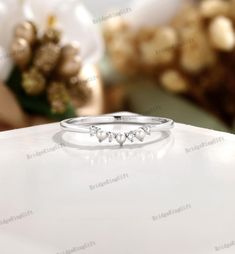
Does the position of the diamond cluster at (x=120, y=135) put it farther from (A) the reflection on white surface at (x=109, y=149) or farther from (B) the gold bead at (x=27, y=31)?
(B) the gold bead at (x=27, y=31)

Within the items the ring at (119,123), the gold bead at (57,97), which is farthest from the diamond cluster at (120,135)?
the gold bead at (57,97)

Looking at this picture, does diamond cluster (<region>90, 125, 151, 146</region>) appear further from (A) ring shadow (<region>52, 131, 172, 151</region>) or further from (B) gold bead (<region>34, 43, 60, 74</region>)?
(B) gold bead (<region>34, 43, 60, 74</region>)

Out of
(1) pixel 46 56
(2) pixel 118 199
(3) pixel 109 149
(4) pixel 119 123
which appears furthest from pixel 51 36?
(2) pixel 118 199

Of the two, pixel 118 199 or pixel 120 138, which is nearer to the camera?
pixel 118 199

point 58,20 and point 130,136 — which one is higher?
point 58,20

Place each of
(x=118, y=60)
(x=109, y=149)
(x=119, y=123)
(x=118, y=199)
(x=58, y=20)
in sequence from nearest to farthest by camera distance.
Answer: (x=118, y=199) < (x=109, y=149) < (x=119, y=123) < (x=58, y=20) < (x=118, y=60)

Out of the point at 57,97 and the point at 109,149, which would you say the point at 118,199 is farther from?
the point at 57,97
